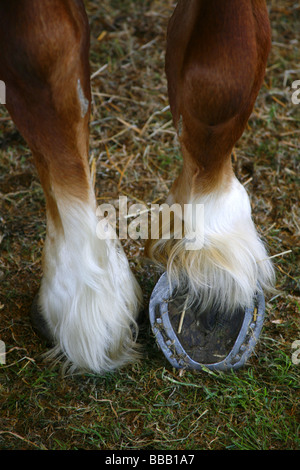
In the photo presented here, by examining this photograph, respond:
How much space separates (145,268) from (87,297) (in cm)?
25

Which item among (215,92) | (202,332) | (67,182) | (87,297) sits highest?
(215,92)

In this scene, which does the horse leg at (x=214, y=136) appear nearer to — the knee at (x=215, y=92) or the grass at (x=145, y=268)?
the knee at (x=215, y=92)

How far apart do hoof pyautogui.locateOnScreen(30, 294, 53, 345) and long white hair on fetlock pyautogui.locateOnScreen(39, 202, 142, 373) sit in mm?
17

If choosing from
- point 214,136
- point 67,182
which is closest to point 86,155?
point 67,182

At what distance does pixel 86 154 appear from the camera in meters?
0.96

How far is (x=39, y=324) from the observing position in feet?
3.67

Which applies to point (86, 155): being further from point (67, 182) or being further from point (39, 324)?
point (39, 324)

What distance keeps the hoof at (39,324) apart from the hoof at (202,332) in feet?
0.69

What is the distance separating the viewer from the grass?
1004mm

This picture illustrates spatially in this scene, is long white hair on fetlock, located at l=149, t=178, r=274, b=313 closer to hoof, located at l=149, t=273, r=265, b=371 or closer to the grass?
hoof, located at l=149, t=273, r=265, b=371

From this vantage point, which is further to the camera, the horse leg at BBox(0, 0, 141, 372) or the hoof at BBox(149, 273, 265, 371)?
the hoof at BBox(149, 273, 265, 371)

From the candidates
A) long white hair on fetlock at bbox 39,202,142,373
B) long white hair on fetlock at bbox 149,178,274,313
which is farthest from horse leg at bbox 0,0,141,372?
long white hair on fetlock at bbox 149,178,274,313

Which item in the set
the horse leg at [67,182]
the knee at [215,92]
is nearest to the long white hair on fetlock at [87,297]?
the horse leg at [67,182]

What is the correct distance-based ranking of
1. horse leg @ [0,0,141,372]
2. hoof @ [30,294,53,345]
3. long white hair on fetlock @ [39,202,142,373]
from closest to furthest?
1. horse leg @ [0,0,141,372]
2. long white hair on fetlock @ [39,202,142,373]
3. hoof @ [30,294,53,345]
